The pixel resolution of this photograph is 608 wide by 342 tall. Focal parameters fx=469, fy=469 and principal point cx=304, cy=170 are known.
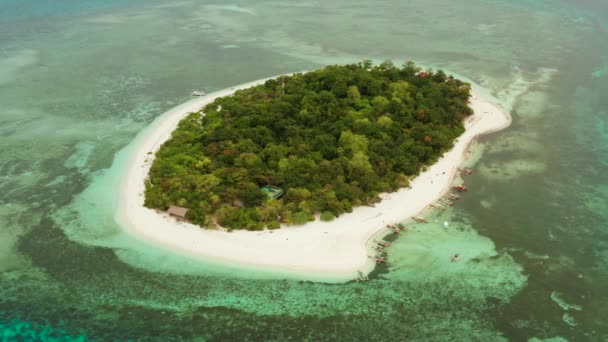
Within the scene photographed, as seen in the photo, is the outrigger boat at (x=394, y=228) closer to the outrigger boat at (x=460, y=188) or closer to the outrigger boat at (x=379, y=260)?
the outrigger boat at (x=379, y=260)

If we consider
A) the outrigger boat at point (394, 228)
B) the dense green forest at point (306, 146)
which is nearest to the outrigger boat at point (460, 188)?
the dense green forest at point (306, 146)

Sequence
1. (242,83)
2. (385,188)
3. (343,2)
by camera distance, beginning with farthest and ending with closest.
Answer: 1. (343,2)
2. (242,83)
3. (385,188)

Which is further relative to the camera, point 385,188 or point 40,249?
point 385,188

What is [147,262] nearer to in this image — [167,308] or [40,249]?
[167,308]

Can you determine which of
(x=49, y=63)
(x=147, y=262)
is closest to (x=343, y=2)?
(x=49, y=63)

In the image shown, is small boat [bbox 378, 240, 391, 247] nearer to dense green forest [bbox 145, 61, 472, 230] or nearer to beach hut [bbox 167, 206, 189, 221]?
dense green forest [bbox 145, 61, 472, 230]

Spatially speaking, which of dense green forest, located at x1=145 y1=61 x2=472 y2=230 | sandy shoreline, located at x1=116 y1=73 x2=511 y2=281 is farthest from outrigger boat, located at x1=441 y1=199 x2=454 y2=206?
dense green forest, located at x1=145 y1=61 x2=472 y2=230
